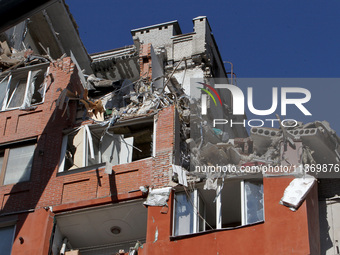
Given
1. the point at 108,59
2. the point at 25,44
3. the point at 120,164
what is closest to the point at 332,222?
the point at 120,164

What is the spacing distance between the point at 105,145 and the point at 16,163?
2.66m

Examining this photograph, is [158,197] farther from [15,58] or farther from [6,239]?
[15,58]

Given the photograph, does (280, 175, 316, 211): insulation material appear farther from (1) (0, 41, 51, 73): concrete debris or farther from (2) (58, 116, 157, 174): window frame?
(1) (0, 41, 51, 73): concrete debris

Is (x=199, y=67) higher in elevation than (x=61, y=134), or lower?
higher

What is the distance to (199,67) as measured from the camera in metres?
33.0

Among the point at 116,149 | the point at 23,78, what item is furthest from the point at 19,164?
the point at 23,78

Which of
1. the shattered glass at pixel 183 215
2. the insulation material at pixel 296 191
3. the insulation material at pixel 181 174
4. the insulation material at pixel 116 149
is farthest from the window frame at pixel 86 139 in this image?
the insulation material at pixel 296 191

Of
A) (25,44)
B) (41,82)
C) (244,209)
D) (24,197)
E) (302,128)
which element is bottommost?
(244,209)

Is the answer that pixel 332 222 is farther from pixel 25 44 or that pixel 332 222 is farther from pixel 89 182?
pixel 25 44

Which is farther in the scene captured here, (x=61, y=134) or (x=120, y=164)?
(x=61, y=134)

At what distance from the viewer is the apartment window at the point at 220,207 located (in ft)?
56.5

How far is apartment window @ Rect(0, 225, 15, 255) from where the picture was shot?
18719 millimetres

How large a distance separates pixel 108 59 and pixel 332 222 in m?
17.2

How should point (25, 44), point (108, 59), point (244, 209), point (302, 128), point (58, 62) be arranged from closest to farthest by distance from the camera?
1. point (244, 209)
2. point (302, 128)
3. point (58, 62)
4. point (25, 44)
5. point (108, 59)
